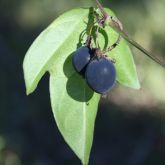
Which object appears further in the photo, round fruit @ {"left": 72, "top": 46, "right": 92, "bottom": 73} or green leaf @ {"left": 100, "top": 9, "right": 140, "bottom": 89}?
green leaf @ {"left": 100, "top": 9, "right": 140, "bottom": 89}

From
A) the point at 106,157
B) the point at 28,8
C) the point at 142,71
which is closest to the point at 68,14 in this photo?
the point at 106,157

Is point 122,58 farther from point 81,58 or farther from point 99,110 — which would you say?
point 99,110

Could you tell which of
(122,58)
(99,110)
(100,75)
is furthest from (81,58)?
(99,110)

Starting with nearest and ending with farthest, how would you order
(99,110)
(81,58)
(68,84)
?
1. (81,58)
2. (68,84)
3. (99,110)

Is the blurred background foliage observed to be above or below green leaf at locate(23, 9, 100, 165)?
below

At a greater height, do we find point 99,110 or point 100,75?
point 100,75

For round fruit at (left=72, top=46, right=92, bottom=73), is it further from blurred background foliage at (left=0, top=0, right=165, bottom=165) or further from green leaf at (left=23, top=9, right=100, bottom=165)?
blurred background foliage at (left=0, top=0, right=165, bottom=165)

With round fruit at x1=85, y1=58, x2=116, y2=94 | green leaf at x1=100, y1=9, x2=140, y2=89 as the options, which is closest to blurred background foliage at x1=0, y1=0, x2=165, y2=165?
green leaf at x1=100, y1=9, x2=140, y2=89

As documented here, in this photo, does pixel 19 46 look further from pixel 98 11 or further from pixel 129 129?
pixel 98 11
